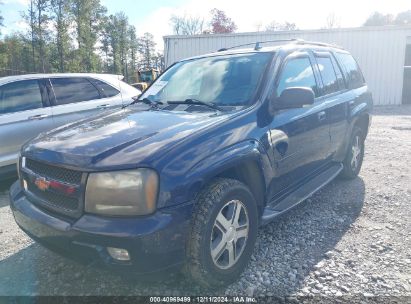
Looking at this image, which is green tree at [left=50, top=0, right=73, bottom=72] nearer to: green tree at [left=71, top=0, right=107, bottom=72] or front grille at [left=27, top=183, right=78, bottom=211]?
green tree at [left=71, top=0, right=107, bottom=72]

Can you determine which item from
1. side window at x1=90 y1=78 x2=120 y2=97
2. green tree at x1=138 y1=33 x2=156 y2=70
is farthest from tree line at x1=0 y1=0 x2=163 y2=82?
side window at x1=90 y1=78 x2=120 y2=97

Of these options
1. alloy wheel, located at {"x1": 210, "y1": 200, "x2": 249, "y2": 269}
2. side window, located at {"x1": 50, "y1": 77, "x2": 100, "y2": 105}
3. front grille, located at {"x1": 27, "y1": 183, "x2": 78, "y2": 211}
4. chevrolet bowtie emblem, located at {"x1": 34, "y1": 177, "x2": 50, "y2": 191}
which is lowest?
alloy wheel, located at {"x1": 210, "y1": 200, "x2": 249, "y2": 269}

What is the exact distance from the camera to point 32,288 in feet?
Result: 8.70

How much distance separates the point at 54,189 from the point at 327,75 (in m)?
3.39

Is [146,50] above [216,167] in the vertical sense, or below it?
above

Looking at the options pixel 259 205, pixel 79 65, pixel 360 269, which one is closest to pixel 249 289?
pixel 259 205

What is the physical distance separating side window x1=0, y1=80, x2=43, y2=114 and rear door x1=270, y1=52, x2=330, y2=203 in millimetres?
3994

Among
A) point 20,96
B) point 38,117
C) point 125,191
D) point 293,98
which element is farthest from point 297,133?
point 20,96

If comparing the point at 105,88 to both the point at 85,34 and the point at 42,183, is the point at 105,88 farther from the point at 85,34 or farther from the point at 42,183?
the point at 85,34

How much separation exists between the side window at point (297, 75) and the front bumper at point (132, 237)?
5.57 ft

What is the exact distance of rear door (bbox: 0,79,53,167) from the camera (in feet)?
16.1

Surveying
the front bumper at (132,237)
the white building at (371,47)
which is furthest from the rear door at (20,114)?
the white building at (371,47)

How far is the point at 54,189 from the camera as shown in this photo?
234 centimetres

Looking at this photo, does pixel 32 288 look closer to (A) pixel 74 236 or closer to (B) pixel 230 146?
(A) pixel 74 236
